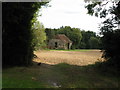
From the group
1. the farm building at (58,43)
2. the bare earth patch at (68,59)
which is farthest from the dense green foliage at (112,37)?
the farm building at (58,43)

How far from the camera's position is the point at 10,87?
5.48 meters

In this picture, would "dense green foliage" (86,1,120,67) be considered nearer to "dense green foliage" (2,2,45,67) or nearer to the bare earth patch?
the bare earth patch

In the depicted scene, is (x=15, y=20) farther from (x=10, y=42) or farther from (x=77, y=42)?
(x=77, y=42)

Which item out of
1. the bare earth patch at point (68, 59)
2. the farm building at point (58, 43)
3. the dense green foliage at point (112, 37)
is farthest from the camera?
the farm building at point (58, 43)

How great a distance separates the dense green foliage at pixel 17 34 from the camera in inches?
357

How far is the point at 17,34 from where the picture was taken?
997 cm

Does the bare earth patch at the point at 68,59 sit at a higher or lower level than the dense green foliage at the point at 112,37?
lower

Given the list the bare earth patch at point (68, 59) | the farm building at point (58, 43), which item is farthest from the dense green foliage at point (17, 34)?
the farm building at point (58, 43)

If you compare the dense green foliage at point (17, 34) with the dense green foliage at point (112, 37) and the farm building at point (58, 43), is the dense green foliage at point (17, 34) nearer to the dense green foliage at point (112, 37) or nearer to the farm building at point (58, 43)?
the dense green foliage at point (112, 37)

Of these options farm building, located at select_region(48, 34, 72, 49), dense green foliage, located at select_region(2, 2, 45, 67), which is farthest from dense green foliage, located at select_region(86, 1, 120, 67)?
Answer: farm building, located at select_region(48, 34, 72, 49)

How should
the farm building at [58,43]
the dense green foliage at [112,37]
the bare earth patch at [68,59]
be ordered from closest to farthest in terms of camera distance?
the dense green foliage at [112,37] → the bare earth patch at [68,59] → the farm building at [58,43]

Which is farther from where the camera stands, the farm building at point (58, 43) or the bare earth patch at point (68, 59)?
the farm building at point (58, 43)

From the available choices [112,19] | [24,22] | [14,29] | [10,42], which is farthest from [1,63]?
[112,19]

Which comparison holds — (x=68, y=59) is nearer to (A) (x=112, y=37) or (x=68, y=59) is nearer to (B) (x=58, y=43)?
(A) (x=112, y=37)
